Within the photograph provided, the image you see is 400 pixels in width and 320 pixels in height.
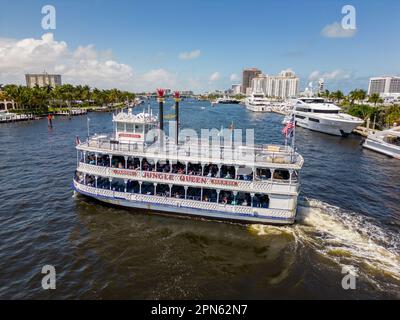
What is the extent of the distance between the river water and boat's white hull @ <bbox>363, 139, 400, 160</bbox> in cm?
2194

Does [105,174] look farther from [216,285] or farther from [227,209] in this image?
[216,285]

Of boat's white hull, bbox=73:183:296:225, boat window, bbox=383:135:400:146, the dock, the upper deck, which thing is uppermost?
the upper deck

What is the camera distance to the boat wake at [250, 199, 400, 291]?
1931 centimetres

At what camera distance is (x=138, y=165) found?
27234 millimetres

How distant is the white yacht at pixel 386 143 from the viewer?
52.8 m

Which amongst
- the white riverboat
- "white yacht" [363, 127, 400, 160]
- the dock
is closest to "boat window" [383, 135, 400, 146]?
"white yacht" [363, 127, 400, 160]

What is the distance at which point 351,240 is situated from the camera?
22734 mm

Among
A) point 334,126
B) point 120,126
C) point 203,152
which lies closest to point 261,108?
point 334,126

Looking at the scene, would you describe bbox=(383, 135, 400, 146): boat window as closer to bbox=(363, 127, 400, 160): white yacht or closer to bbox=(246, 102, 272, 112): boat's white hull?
bbox=(363, 127, 400, 160): white yacht

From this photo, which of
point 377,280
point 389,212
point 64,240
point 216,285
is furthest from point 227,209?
point 389,212

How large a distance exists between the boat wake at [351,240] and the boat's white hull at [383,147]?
31.7 meters
